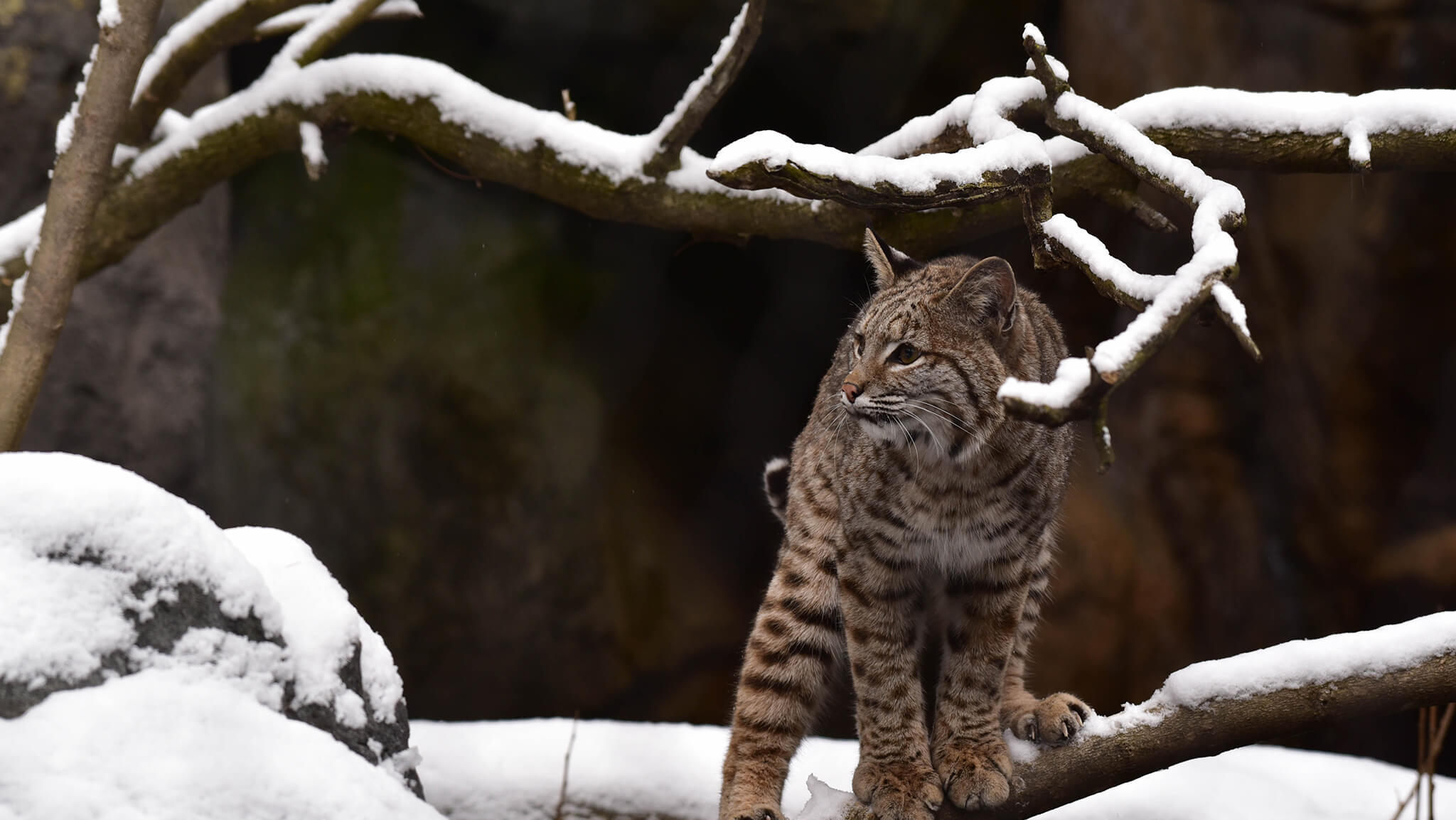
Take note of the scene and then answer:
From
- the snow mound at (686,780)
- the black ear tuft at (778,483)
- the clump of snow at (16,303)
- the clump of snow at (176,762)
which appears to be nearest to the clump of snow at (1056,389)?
the clump of snow at (176,762)

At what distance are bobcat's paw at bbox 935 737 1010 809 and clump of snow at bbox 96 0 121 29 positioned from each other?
3.09m

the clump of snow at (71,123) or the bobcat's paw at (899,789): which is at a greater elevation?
the clump of snow at (71,123)

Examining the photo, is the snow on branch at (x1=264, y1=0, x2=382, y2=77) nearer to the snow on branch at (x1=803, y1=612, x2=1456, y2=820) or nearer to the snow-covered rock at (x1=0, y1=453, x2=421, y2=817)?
the snow-covered rock at (x1=0, y1=453, x2=421, y2=817)

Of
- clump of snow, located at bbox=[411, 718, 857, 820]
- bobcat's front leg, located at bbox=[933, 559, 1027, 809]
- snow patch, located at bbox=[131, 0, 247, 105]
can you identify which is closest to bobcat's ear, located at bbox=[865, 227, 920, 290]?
bobcat's front leg, located at bbox=[933, 559, 1027, 809]

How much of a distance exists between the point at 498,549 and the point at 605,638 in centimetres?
83

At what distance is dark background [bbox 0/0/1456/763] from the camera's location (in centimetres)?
613

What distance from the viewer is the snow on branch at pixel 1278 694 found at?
253 centimetres

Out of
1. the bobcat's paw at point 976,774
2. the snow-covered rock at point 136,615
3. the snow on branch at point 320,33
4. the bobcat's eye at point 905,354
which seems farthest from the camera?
the snow on branch at point 320,33

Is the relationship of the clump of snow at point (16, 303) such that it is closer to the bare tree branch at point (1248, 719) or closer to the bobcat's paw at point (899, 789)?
the bobcat's paw at point (899, 789)

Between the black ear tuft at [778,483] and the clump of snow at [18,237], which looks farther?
the clump of snow at [18,237]

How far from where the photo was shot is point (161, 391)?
5.98 metres

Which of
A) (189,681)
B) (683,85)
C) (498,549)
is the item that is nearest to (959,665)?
(189,681)

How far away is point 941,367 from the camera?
114 inches

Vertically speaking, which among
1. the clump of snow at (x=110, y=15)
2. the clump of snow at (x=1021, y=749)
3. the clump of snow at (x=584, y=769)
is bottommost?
the clump of snow at (x=584, y=769)
